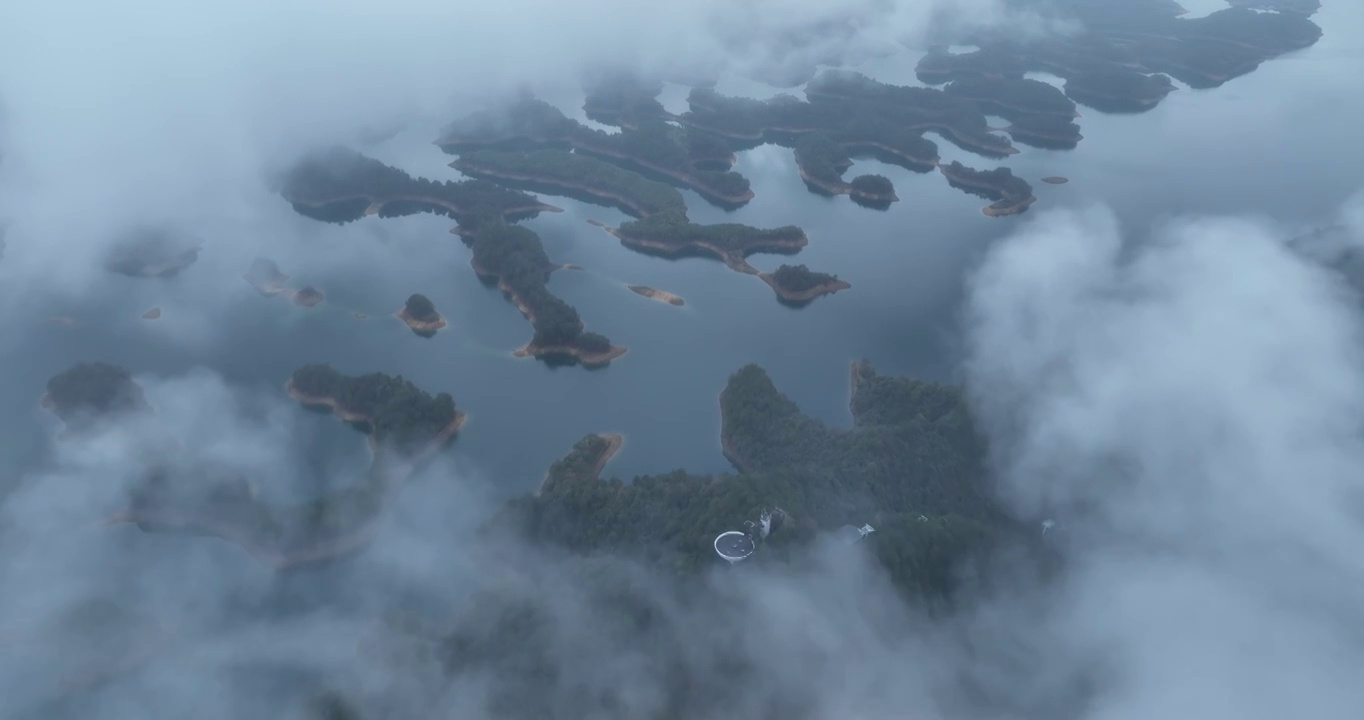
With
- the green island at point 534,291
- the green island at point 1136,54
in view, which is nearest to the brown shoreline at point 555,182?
the green island at point 534,291

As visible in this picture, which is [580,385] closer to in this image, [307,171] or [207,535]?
[207,535]

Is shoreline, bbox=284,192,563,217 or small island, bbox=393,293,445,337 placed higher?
small island, bbox=393,293,445,337

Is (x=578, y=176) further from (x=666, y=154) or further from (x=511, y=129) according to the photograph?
(x=511, y=129)

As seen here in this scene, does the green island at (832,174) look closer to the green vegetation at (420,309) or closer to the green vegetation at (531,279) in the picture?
the green vegetation at (531,279)

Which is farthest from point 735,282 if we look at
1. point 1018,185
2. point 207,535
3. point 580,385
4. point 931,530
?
point 207,535

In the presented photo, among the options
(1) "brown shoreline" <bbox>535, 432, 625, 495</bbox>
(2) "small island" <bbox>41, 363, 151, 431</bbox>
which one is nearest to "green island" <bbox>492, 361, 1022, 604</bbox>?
(1) "brown shoreline" <bbox>535, 432, 625, 495</bbox>

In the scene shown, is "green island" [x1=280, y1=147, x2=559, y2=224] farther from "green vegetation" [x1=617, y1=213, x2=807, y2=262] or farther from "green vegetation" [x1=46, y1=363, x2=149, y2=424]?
"green vegetation" [x1=46, y1=363, x2=149, y2=424]
